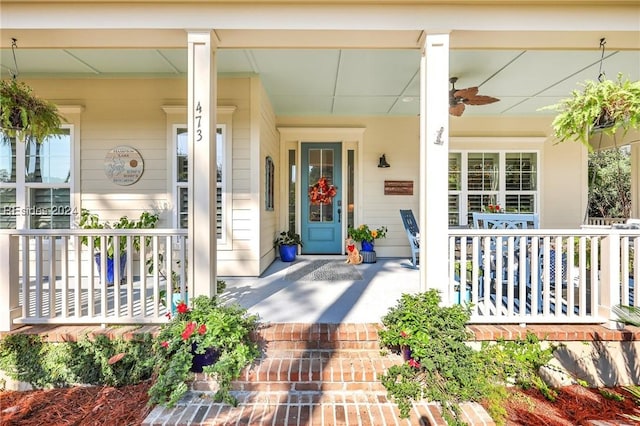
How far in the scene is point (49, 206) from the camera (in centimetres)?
436

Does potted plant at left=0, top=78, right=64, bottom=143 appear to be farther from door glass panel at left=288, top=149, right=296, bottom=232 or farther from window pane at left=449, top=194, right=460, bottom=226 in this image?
window pane at left=449, top=194, right=460, bottom=226

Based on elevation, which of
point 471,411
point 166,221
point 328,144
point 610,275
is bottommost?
point 471,411

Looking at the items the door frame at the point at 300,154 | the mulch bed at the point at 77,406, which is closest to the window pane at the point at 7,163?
the mulch bed at the point at 77,406

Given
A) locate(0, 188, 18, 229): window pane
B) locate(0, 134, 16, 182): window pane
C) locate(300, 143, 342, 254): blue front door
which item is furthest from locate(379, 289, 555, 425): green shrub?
locate(0, 134, 16, 182): window pane

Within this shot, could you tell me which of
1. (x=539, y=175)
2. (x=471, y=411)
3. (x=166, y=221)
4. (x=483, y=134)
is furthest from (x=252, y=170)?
(x=539, y=175)

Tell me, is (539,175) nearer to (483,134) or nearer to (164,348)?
(483,134)

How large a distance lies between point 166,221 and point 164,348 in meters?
2.59

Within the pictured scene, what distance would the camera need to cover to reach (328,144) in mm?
6094

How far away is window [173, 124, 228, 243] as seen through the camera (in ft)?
14.2

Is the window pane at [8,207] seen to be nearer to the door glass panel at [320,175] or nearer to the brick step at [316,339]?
the brick step at [316,339]

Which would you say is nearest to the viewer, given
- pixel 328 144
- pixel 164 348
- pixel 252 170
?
pixel 164 348

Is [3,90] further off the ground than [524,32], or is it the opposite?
[524,32]

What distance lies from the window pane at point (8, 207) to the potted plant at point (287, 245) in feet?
11.7

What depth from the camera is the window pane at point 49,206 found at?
4.34 m
